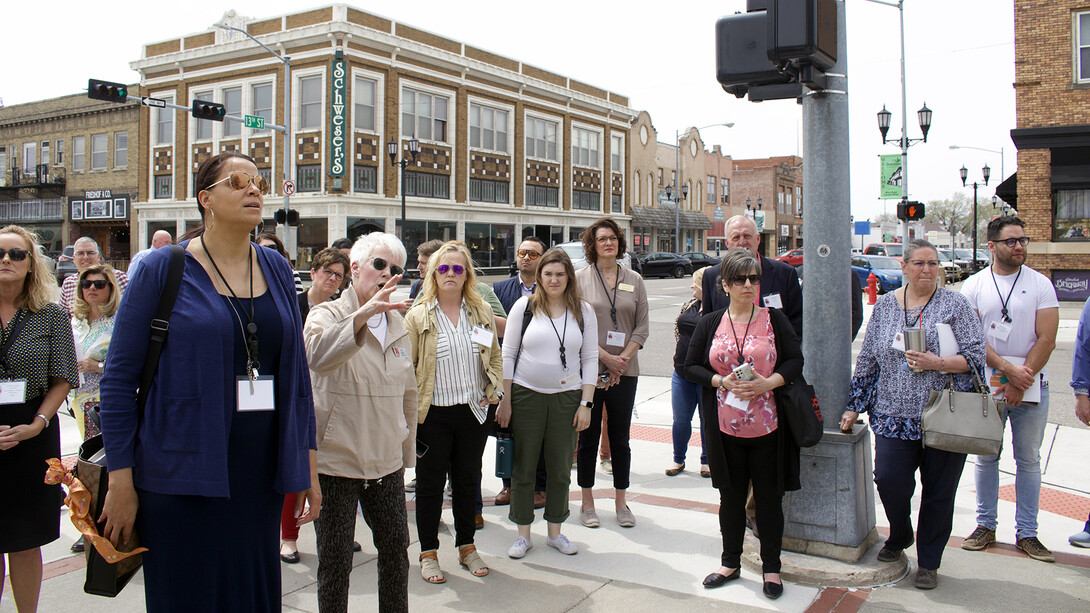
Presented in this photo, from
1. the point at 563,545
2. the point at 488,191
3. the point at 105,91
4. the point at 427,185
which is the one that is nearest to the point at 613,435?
the point at 563,545

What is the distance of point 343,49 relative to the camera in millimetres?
33188

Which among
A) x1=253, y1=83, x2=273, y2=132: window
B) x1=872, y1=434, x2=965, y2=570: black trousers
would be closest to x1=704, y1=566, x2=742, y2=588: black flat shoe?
x1=872, y1=434, x2=965, y2=570: black trousers

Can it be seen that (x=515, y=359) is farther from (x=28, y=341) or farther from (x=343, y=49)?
(x=343, y=49)

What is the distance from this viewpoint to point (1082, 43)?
2166 cm

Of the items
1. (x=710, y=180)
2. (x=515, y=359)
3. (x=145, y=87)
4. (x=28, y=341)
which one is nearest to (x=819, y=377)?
(x=515, y=359)

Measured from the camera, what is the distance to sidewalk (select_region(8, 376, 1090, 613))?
3936 mm

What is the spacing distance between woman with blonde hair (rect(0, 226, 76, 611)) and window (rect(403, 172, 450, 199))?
1286 inches

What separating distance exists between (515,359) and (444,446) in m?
0.72

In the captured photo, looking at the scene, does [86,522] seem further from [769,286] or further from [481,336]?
[769,286]

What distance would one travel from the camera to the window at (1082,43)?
850 inches

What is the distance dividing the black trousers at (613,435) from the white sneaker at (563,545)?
0.58 m

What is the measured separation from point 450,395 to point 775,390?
187cm

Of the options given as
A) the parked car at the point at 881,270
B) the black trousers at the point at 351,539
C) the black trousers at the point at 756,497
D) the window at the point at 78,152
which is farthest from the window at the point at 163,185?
the black trousers at the point at 756,497

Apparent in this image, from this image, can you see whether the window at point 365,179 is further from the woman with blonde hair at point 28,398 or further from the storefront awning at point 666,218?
the woman with blonde hair at point 28,398
